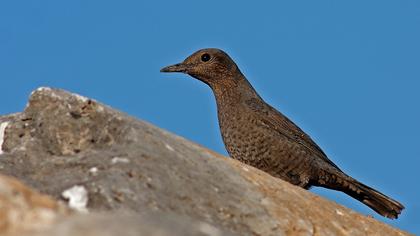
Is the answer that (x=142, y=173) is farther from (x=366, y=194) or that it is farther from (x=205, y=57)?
(x=205, y=57)

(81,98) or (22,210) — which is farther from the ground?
(81,98)

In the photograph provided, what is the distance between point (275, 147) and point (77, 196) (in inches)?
267

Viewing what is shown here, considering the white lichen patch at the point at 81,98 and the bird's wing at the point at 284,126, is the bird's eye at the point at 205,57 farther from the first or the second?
the white lichen patch at the point at 81,98

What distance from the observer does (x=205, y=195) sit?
5547mm

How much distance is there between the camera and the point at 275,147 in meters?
11.5

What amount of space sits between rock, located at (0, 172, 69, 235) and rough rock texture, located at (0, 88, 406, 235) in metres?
1.27

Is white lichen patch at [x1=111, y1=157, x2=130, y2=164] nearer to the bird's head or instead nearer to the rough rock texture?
the rough rock texture

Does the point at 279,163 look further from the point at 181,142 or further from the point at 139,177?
the point at 139,177

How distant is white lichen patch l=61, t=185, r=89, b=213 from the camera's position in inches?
191

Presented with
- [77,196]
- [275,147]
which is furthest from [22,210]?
[275,147]

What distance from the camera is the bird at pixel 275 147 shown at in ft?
37.0

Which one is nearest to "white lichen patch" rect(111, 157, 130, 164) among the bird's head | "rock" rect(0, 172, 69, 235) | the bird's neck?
"rock" rect(0, 172, 69, 235)

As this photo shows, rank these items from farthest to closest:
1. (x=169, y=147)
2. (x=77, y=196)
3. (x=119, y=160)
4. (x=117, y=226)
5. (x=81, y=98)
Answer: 1. (x=81, y=98)
2. (x=169, y=147)
3. (x=119, y=160)
4. (x=77, y=196)
5. (x=117, y=226)

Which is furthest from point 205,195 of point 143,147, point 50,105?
point 50,105
